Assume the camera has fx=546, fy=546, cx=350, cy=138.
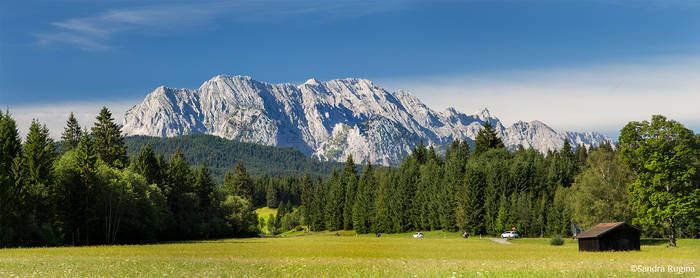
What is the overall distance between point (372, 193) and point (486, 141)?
122 ft

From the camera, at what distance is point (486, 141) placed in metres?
159

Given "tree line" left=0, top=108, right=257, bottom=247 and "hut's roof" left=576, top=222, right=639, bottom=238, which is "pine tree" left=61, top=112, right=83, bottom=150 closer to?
"tree line" left=0, top=108, right=257, bottom=247

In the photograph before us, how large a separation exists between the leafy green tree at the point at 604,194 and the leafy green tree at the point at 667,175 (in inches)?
423

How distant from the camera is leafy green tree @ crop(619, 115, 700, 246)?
6394cm

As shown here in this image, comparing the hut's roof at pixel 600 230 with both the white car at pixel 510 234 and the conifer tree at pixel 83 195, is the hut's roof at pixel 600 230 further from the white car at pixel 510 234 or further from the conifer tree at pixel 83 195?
the conifer tree at pixel 83 195

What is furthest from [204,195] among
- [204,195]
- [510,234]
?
[510,234]

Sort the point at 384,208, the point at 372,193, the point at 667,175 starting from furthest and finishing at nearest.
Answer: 1. the point at 372,193
2. the point at 384,208
3. the point at 667,175

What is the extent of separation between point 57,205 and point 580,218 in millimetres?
72698

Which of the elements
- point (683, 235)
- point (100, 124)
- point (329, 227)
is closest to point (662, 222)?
point (683, 235)

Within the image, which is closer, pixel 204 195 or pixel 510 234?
pixel 510 234

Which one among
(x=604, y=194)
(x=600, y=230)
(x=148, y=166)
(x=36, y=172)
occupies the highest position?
(x=148, y=166)

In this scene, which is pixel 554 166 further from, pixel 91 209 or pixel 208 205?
pixel 91 209

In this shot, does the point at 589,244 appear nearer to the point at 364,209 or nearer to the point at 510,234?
the point at 510,234

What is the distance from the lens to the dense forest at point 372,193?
2495 inches
